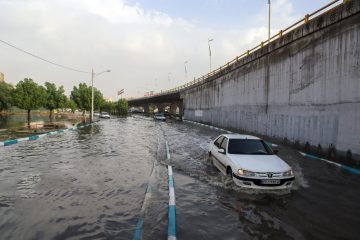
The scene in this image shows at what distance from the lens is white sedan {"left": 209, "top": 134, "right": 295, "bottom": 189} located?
782 centimetres

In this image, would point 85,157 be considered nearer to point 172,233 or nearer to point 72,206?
point 72,206

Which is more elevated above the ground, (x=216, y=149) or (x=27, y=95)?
(x=27, y=95)

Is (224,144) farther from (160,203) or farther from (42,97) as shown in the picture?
(42,97)

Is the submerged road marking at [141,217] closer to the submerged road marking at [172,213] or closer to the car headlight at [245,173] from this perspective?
the submerged road marking at [172,213]

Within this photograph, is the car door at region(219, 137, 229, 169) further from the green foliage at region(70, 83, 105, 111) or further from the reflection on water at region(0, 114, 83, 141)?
the green foliage at region(70, 83, 105, 111)

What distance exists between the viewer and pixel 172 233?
5.28 meters

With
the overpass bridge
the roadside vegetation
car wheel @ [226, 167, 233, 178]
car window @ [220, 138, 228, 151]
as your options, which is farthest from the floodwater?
the roadside vegetation

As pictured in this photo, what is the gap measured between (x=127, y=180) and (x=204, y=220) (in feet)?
12.7

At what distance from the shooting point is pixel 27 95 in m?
50.7

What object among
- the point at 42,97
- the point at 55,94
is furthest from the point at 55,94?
the point at 42,97

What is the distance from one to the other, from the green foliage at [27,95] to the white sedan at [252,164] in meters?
48.5

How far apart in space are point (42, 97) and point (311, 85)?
160 ft

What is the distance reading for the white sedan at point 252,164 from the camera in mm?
7816

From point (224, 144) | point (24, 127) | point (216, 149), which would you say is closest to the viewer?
point (224, 144)
